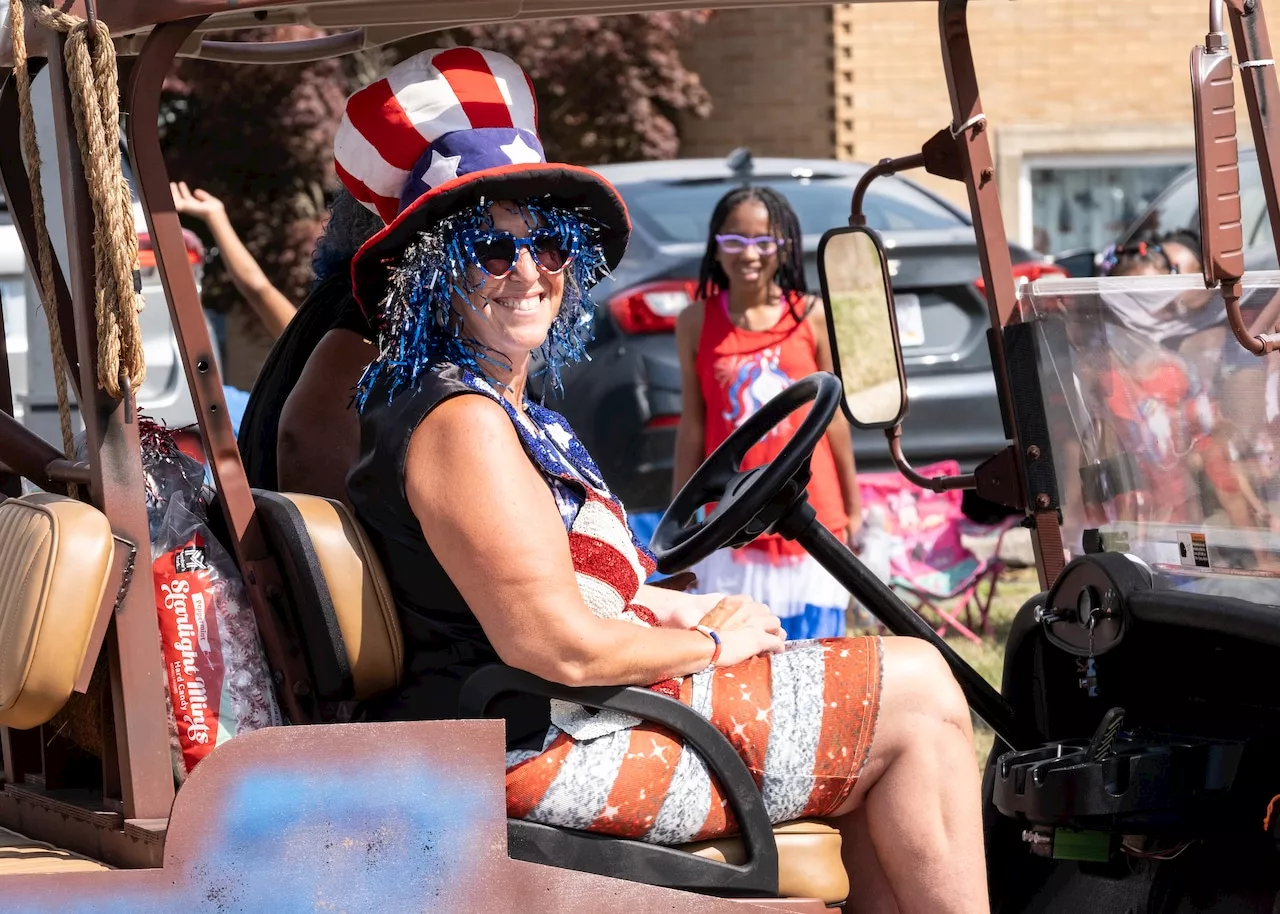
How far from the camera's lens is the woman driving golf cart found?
6.88 ft

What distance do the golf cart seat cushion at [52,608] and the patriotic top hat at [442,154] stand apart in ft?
1.83

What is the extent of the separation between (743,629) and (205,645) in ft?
2.45

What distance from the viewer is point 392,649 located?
221 centimetres

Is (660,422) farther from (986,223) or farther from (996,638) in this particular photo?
(986,223)

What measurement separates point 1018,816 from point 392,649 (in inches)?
36.5

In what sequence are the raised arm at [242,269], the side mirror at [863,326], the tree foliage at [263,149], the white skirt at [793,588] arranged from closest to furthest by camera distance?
1. the side mirror at [863,326]
2. the raised arm at [242,269]
3. the white skirt at [793,588]
4. the tree foliage at [263,149]

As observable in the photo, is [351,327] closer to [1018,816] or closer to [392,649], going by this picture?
[392,649]

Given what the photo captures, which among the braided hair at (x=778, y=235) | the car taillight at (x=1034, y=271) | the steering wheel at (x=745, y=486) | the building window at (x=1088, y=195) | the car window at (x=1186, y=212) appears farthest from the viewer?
the building window at (x=1088, y=195)

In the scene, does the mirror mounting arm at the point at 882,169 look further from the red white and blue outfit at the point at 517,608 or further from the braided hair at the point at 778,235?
the braided hair at the point at 778,235

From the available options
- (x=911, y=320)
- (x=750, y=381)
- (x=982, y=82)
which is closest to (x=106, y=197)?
(x=750, y=381)

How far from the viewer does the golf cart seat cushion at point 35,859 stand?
2.06 meters

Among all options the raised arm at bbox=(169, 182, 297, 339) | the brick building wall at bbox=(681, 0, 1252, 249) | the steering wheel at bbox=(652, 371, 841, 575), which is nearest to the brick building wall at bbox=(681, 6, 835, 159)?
the brick building wall at bbox=(681, 0, 1252, 249)

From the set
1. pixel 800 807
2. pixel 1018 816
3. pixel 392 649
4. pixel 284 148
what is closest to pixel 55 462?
pixel 392 649

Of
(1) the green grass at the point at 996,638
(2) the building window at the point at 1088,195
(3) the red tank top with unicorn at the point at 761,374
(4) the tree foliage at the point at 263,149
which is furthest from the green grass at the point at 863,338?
(2) the building window at the point at 1088,195
